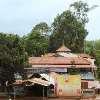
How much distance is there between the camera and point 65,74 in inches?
2172

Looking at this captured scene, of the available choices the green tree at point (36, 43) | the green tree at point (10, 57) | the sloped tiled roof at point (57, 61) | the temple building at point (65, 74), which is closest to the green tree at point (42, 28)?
the green tree at point (36, 43)

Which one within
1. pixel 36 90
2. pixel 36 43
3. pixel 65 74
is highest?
pixel 36 43

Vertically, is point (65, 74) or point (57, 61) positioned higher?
point (57, 61)

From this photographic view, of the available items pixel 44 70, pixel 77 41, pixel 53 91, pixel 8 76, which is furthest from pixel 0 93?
pixel 77 41

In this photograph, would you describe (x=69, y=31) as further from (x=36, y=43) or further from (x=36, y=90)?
(x=36, y=90)

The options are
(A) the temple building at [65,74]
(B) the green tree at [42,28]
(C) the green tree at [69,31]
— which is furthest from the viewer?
(B) the green tree at [42,28]

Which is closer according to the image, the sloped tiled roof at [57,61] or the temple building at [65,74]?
the temple building at [65,74]

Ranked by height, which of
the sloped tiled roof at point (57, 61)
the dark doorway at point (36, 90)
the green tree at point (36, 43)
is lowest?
the dark doorway at point (36, 90)

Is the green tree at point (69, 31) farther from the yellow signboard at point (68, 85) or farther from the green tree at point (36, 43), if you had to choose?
the yellow signboard at point (68, 85)

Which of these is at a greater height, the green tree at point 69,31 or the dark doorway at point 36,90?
the green tree at point 69,31

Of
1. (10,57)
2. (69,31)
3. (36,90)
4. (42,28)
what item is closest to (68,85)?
(36,90)

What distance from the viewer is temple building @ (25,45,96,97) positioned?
158 ft

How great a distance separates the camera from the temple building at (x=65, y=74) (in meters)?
48.2

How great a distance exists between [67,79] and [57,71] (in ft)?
35.9
